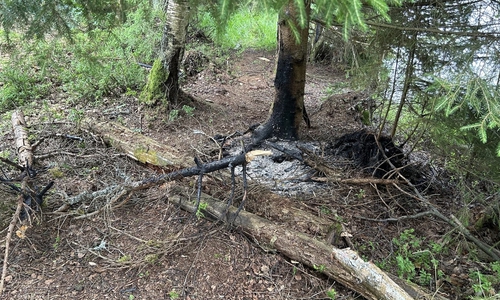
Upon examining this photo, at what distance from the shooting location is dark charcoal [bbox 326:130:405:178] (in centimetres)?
466

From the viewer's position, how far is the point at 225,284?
9.58ft

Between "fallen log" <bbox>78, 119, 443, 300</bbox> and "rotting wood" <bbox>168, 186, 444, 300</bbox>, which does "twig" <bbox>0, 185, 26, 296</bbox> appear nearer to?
"fallen log" <bbox>78, 119, 443, 300</bbox>

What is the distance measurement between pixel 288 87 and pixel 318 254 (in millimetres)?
3148

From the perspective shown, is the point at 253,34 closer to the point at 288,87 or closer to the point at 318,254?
the point at 288,87

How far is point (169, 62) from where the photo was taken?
6.16 meters

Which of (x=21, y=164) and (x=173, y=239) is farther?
(x=21, y=164)

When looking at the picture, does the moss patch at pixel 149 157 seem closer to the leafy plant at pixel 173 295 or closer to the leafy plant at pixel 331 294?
the leafy plant at pixel 173 295

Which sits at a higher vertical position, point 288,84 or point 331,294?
point 288,84

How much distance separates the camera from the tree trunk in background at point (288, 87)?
204 inches

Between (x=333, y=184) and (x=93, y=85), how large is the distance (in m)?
5.58

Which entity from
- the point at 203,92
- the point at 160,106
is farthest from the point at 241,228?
the point at 203,92

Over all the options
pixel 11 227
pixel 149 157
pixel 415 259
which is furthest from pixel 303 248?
pixel 11 227

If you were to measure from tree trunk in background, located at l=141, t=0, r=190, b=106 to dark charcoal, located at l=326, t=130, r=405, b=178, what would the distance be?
10.5 ft

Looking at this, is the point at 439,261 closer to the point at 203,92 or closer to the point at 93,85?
the point at 203,92
